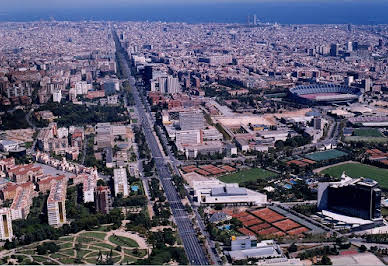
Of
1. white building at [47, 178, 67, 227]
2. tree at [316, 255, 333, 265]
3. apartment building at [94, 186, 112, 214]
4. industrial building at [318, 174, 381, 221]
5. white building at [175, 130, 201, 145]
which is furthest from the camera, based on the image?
white building at [175, 130, 201, 145]

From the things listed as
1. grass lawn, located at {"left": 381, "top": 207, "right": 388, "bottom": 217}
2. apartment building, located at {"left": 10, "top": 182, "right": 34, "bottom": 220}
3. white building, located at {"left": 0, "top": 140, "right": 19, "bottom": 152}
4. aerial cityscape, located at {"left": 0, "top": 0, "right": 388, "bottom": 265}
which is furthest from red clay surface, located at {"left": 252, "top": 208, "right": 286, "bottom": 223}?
white building, located at {"left": 0, "top": 140, "right": 19, "bottom": 152}

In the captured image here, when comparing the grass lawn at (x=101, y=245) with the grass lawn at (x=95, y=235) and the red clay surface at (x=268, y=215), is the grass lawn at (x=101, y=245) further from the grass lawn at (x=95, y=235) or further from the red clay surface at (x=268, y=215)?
the red clay surface at (x=268, y=215)

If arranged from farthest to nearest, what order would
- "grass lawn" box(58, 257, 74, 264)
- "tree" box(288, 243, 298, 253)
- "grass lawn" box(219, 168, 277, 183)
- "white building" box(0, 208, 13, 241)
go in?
"grass lawn" box(219, 168, 277, 183) → "white building" box(0, 208, 13, 241) → "tree" box(288, 243, 298, 253) → "grass lawn" box(58, 257, 74, 264)

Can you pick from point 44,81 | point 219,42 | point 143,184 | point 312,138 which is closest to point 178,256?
point 143,184

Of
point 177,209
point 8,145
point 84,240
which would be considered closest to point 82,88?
point 8,145

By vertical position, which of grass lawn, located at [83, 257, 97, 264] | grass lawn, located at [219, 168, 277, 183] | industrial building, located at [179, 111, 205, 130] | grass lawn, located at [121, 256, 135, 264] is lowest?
grass lawn, located at [121, 256, 135, 264]

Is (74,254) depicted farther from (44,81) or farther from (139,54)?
(139,54)

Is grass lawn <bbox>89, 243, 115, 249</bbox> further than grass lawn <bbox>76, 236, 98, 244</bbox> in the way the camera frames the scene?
No

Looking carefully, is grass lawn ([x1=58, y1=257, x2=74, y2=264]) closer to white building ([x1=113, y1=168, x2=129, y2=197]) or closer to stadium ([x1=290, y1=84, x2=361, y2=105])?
white building ([x1=113, y1=168, x2=129, y2=197])

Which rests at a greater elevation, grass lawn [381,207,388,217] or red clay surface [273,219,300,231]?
grass lawn [381,207,388,217]
